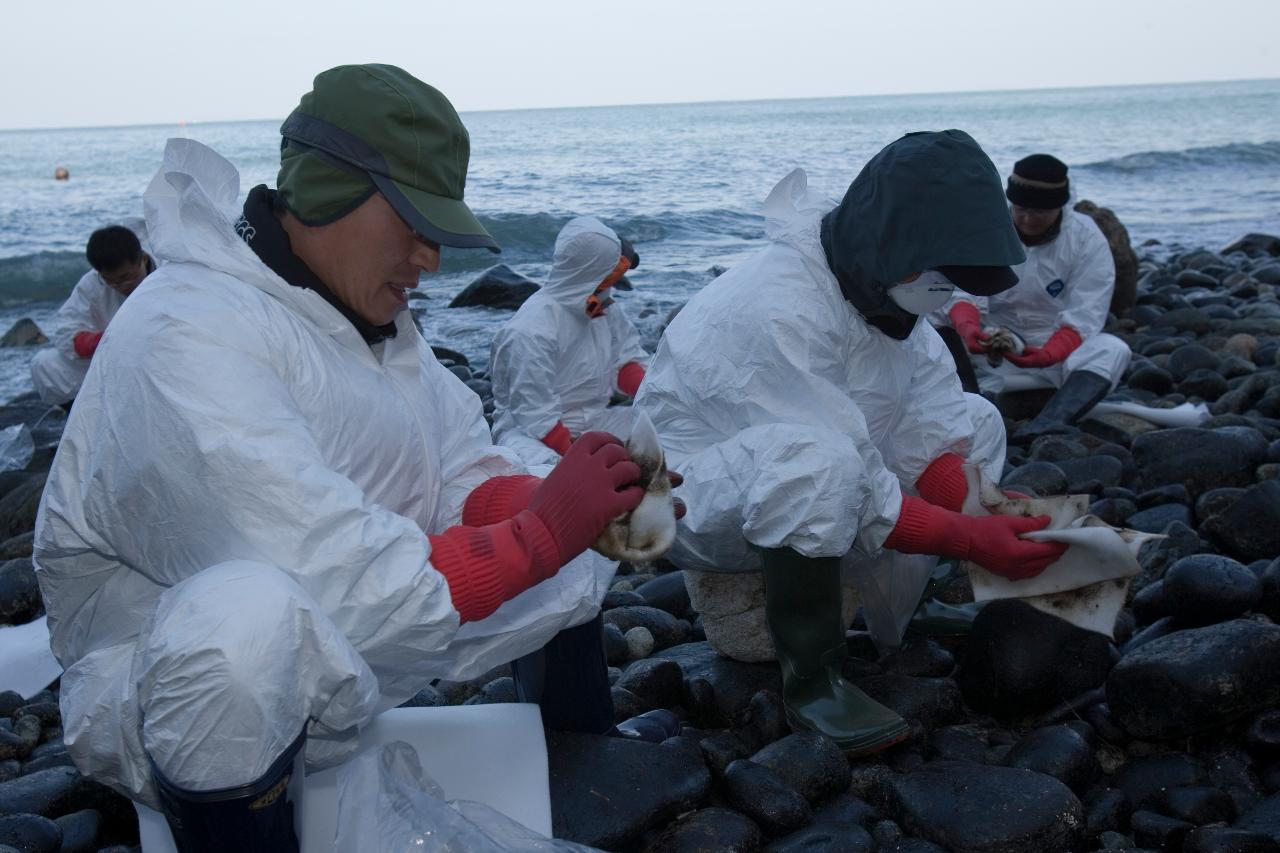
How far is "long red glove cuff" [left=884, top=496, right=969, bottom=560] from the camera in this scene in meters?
2.88

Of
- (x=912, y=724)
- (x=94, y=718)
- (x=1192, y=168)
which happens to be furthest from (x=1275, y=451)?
(x=1192, y=168)

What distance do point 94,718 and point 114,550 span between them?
0.28m

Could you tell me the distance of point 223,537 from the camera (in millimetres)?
1894

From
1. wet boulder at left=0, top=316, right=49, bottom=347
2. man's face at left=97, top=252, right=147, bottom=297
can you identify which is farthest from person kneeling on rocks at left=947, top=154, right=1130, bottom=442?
wet boulder at left=0, top=316, right=49, bottom=347

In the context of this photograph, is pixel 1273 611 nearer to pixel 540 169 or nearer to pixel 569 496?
pixel 569 496

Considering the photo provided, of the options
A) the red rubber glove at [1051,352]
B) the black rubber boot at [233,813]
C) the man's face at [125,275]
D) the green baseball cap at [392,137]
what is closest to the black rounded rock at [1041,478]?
the red rubber glove at [1051,352]

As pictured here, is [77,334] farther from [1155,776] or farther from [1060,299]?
[1155,776]

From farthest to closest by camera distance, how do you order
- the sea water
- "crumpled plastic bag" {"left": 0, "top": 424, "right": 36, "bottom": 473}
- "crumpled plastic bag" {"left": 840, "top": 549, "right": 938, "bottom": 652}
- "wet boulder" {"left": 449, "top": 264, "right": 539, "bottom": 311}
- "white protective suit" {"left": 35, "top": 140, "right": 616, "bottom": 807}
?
the sea water → "wet boulder" {"left": 449, "top": 264, "right": 539, "bottom": 311} → "crumpled plastic bag" {"left": 0, "top": 424, "right": 36, "bottom": 473} → "crumpled plastic bag" {"left": 840, "top": 549, "right": 938, "bottom": 652} → "white protective suit" {"left": 35, "top": 140, "right": 616, "bottom": 807}

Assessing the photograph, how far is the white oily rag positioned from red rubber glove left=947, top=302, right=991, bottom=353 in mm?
2829

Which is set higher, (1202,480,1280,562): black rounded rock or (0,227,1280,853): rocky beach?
(1202,480,1280,562): black rounded rock

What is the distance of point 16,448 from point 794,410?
17.4ft

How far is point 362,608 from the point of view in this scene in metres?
1.89

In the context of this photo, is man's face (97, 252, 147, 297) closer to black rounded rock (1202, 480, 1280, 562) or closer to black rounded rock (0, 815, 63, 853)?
black rounded rock (0, 815, 63, 853)

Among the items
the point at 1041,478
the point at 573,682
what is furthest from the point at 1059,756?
the point at 1041,478
